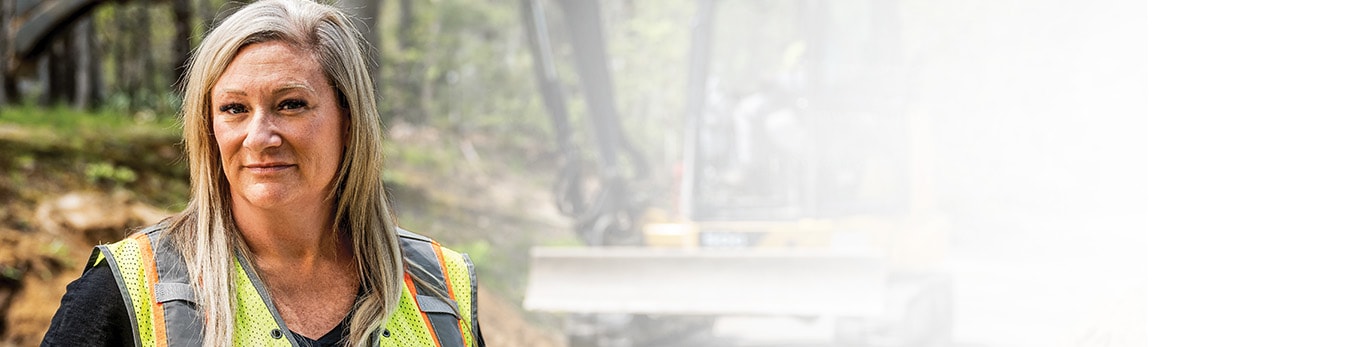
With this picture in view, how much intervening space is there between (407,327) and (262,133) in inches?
8.6

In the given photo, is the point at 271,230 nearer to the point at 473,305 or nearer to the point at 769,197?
the point at 473,305

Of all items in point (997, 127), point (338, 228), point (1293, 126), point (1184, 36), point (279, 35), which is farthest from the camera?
point (997, 127)

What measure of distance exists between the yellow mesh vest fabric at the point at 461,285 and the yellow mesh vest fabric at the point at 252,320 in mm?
172

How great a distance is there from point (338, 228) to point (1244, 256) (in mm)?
1670

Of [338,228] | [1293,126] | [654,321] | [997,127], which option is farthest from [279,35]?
[654,321]

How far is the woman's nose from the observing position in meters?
0.95

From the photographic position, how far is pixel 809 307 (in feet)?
13.5

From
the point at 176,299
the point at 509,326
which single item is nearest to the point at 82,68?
the point at 509,326

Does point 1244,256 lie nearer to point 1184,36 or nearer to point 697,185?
point 1184,36

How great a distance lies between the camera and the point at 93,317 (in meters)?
0.89

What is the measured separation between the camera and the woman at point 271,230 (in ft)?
3.01

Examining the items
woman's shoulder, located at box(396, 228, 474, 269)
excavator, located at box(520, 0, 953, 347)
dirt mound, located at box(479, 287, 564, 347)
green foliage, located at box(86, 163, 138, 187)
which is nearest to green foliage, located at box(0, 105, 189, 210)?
green foliage, located at box(86, 163, 138, 187)

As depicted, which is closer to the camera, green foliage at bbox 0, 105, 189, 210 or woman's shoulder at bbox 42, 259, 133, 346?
woman's shoulder at bbox 42, 259, 133, 346

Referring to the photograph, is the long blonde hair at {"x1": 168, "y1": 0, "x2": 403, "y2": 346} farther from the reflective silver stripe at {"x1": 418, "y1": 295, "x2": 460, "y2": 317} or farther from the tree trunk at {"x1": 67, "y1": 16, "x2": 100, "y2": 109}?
the tree trunk at {"x1": 67, "y1": 16, "x2": 100, "y2": 109}
